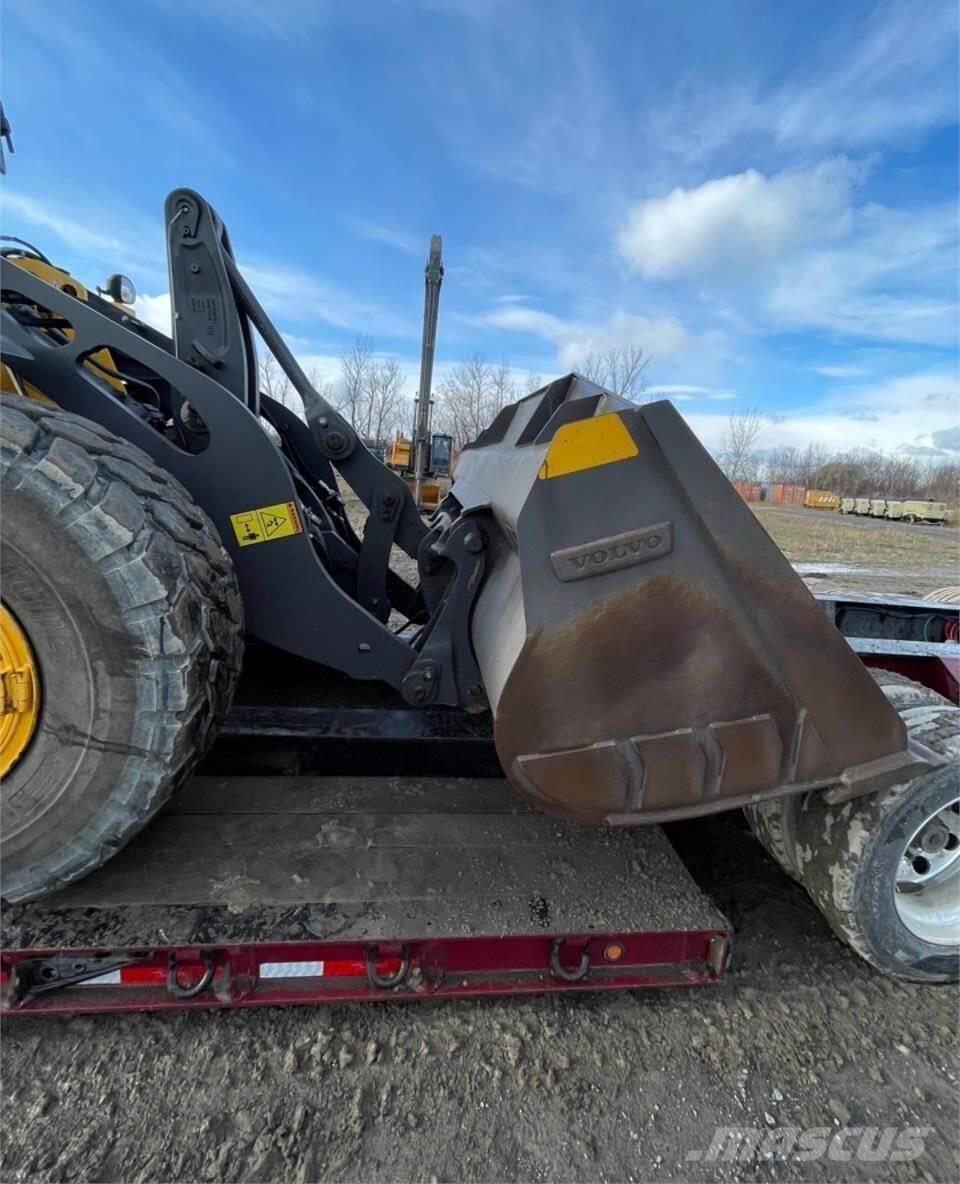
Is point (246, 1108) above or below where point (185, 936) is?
below

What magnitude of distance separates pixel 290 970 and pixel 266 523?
1.46 meters

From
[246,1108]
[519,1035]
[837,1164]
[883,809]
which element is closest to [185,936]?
[246,1108]

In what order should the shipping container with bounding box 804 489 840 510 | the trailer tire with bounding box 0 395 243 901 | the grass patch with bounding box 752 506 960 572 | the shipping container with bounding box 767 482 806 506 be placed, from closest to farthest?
the trailer tire with bounding box 0 395 243 901, the grass patch with bounding box 752 506 960 572, the shipping container with bounding box 804 489 840 510, the shipping container with bounding box 767 482 806 506

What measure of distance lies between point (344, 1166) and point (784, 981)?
1.65m

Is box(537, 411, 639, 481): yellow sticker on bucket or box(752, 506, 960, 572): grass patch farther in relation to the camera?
box(752, 506, 960, 572): grass patch

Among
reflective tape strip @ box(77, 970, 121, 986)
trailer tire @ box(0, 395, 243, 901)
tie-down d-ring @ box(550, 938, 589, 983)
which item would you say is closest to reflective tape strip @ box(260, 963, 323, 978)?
reflective tape strip @ box(77, 970, 121, 986)

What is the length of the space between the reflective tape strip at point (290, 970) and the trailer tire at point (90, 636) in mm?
580

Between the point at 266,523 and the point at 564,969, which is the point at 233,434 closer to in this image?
the point at 266,523

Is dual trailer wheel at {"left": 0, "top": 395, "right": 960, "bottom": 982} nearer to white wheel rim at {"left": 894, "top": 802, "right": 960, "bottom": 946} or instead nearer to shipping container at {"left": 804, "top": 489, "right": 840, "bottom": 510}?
white wheel rim at {"left": 894, "top": 802, "right": 960, "bottom": 946}

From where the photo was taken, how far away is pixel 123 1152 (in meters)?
1.72

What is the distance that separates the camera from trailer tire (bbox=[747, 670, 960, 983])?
2102 millimetres

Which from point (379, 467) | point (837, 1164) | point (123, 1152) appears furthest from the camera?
point (379, 467)

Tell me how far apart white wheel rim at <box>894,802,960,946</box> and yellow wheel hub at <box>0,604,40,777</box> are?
2.83 metres

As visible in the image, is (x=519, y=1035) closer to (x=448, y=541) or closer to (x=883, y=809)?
(x=883, y=809)
